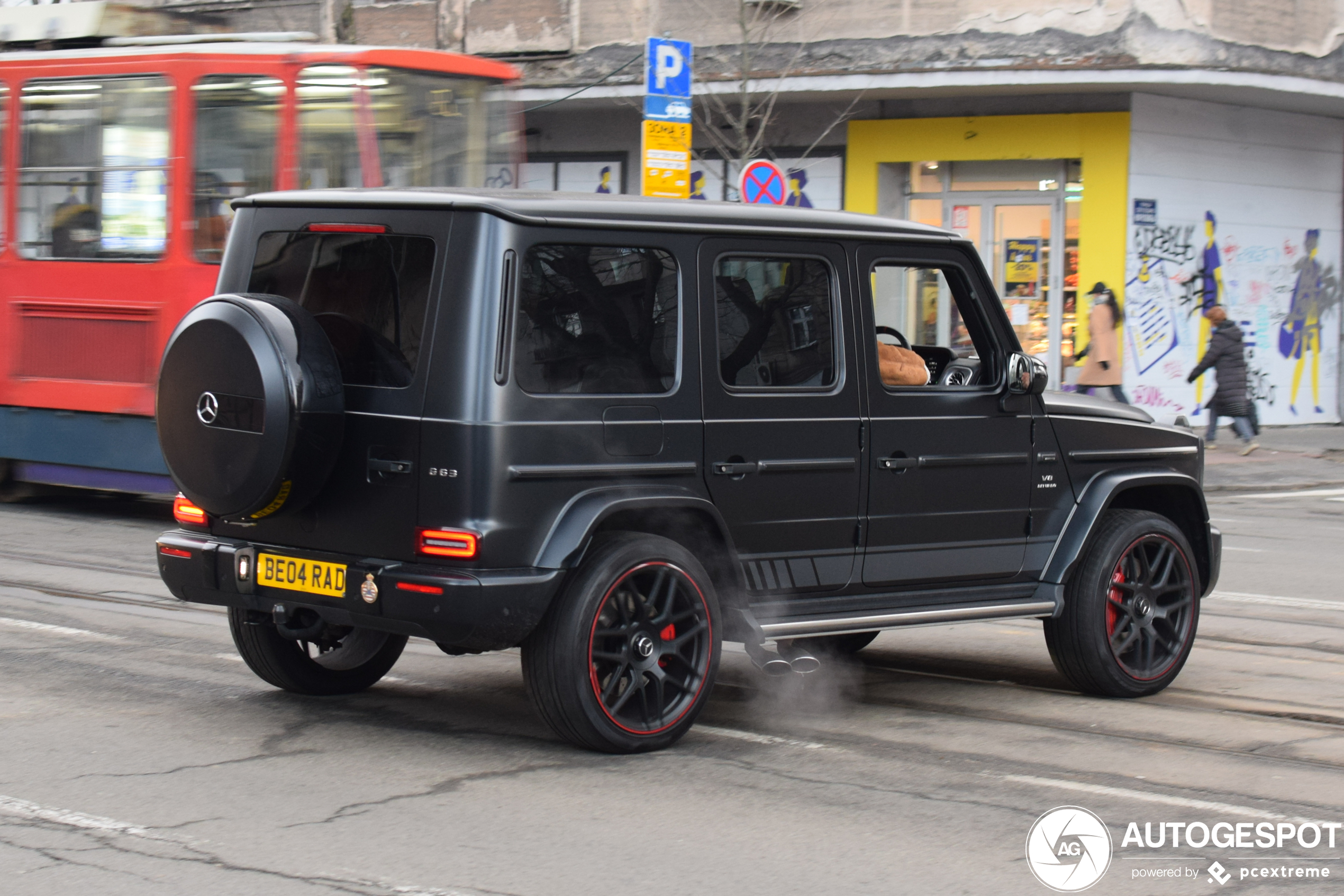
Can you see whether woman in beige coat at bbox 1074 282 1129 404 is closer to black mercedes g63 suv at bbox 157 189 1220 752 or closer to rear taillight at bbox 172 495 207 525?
black mercedes g63 suv at bbox 157 189 1220 752

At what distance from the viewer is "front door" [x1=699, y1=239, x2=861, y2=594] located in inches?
226

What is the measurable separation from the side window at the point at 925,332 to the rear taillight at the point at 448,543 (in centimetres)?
185

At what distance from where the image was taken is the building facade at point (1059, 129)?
20266 mm

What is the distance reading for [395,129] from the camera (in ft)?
39.7

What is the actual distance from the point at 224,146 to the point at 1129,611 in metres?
7.78

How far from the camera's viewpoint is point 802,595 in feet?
19.6

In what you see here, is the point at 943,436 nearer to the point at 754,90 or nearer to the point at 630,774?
the point at 630,774

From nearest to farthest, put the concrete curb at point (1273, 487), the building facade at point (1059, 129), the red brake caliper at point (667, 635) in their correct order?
Result: the red brake caliper at point (667, 635)
the concrete curb at point (1273, 487)
the building facade at point (1059, 129)

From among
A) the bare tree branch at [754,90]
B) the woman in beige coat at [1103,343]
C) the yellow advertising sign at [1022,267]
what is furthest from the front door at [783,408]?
the yellow advertising sign at [1022,267]

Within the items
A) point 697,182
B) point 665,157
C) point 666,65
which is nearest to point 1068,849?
point 665,157

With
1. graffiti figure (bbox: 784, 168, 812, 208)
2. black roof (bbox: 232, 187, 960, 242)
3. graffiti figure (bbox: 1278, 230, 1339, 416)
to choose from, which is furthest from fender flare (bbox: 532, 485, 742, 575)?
graffiti figure (bbox: 1278, 230, 1339, 416)

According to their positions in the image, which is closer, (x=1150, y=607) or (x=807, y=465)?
(x=807, y=465)

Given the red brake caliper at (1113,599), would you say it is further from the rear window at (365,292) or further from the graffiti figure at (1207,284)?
the graffiti figure at (1207,284)

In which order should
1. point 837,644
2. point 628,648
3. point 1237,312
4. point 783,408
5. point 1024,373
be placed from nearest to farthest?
A: point 628,648 → point 783,408 → point 1024,373 → point 837,644 → point 1237,312
